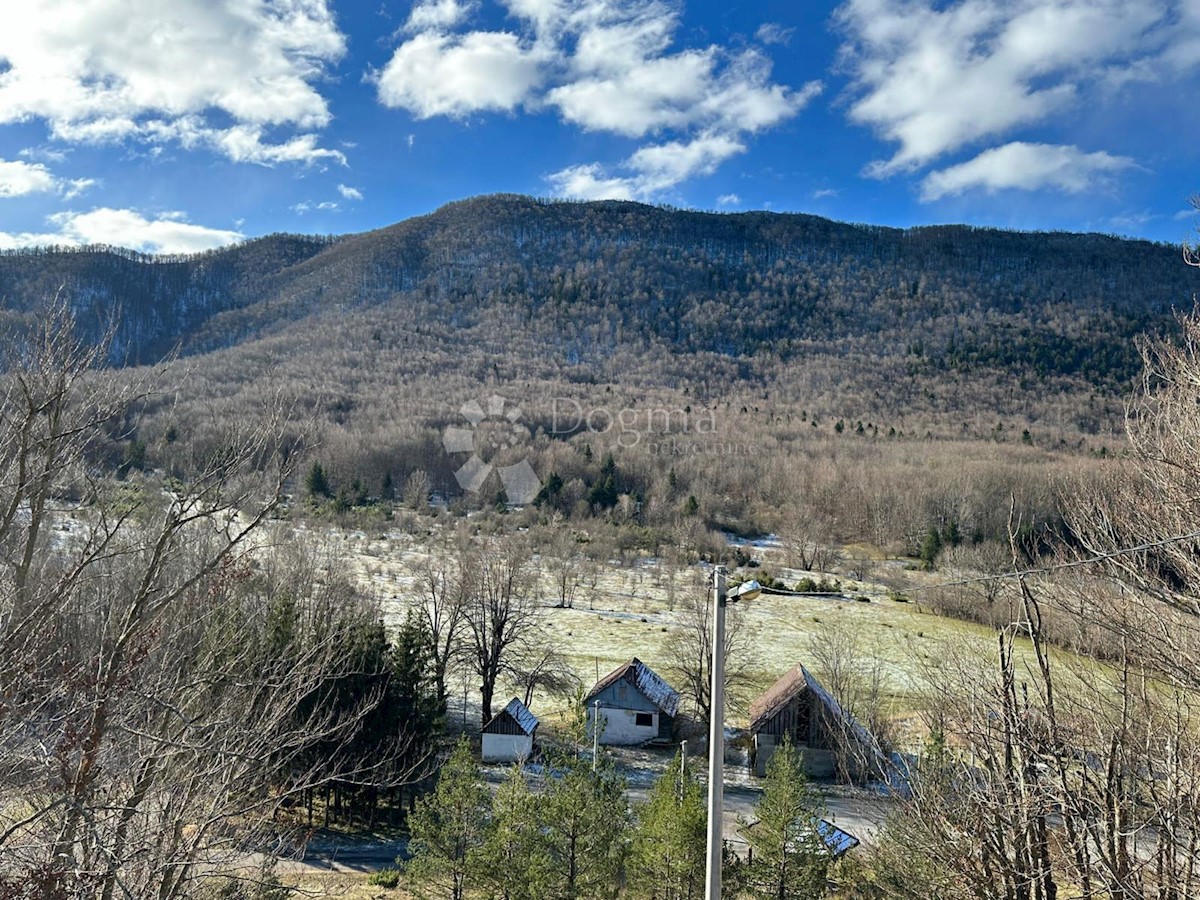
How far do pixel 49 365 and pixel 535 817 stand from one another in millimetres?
9685

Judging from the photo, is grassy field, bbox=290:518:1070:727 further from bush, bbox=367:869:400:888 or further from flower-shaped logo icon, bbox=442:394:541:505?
flower-shaped logo icon, bbox=442:394:541:505

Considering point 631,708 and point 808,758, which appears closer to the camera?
point 808,758

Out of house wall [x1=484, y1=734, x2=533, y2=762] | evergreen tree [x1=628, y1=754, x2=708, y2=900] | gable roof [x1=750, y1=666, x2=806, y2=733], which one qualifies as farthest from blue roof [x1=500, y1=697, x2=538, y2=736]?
evergreen tree [x1=628, y1=754, x2=708, y2=900]

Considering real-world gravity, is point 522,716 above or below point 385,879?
below

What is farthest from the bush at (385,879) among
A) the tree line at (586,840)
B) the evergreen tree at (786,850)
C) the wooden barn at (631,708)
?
the wooden barn at (631,708)

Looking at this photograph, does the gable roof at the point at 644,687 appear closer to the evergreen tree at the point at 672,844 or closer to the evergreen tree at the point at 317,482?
the evergreen tree at the point at 672,844

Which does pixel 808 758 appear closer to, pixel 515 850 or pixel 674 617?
pixel 515 850

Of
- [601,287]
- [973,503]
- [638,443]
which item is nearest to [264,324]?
[601,287]

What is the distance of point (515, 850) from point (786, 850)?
4.86m

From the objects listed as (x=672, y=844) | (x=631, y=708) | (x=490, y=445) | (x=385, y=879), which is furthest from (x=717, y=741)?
(x=490, y=445)

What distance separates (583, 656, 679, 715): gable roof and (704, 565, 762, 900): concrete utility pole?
23434 mm

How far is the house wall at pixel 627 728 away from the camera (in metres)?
28.4

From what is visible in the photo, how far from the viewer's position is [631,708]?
28.6 m

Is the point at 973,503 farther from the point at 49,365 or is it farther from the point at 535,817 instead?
the point at 49,365
